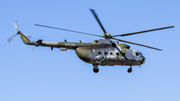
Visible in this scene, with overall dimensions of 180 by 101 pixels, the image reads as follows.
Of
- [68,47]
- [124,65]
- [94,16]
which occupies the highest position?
[94,16]

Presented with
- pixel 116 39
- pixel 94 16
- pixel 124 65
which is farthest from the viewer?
pixel 124 65

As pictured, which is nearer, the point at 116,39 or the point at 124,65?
the point at 116,39

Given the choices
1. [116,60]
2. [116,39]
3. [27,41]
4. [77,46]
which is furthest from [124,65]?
[27,41]

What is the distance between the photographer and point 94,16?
3316cm

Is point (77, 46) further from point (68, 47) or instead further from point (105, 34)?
point (105, 34)

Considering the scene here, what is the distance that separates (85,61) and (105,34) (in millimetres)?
4616

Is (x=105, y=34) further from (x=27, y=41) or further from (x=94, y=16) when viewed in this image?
(x=27, y=41)

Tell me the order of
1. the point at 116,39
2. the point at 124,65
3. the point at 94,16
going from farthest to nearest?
1. the point at 124,65
2. the point at 116,39
3. the point at 94,16

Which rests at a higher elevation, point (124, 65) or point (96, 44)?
point (96, 44)

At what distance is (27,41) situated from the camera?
3681 centimetres

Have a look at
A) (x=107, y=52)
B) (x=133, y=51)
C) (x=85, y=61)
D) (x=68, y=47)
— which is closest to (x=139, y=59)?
(x=133, y=51)

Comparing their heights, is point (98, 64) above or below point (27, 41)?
below

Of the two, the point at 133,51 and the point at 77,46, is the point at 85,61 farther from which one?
the point at 133,51

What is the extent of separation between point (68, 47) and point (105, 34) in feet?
17.9
